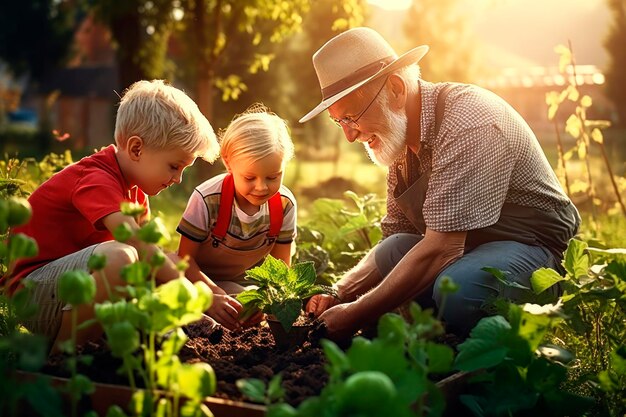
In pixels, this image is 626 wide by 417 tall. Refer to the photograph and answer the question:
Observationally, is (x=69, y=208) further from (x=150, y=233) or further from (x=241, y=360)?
(x=150, y=233)

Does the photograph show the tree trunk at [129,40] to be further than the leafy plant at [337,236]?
Yes

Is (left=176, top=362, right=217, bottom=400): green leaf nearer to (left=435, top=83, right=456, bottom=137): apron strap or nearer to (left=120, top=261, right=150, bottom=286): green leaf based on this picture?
(left=120, top=261, right=150, bottom=286): green leaf

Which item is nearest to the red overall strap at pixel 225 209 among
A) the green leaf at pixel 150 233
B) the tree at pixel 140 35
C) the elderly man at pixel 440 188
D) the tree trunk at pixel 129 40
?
the elderly man at pixel 440 188

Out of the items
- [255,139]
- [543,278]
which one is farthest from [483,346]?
[255,139]

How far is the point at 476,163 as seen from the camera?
3.12 metres

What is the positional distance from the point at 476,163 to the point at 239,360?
44.6 inches

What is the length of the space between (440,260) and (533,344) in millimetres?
891

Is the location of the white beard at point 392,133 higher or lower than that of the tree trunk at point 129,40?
lower

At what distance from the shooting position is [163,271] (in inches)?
115

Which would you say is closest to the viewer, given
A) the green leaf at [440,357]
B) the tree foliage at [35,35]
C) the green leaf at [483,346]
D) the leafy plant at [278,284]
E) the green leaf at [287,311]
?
the green leaf at [440,357]

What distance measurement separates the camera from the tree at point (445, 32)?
81.3 feet

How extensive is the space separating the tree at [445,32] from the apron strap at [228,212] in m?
21.4

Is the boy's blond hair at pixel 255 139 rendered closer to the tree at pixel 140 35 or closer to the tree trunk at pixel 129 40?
the tree at pixel 140 35

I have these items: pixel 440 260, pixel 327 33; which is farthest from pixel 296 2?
pixel 327 33
